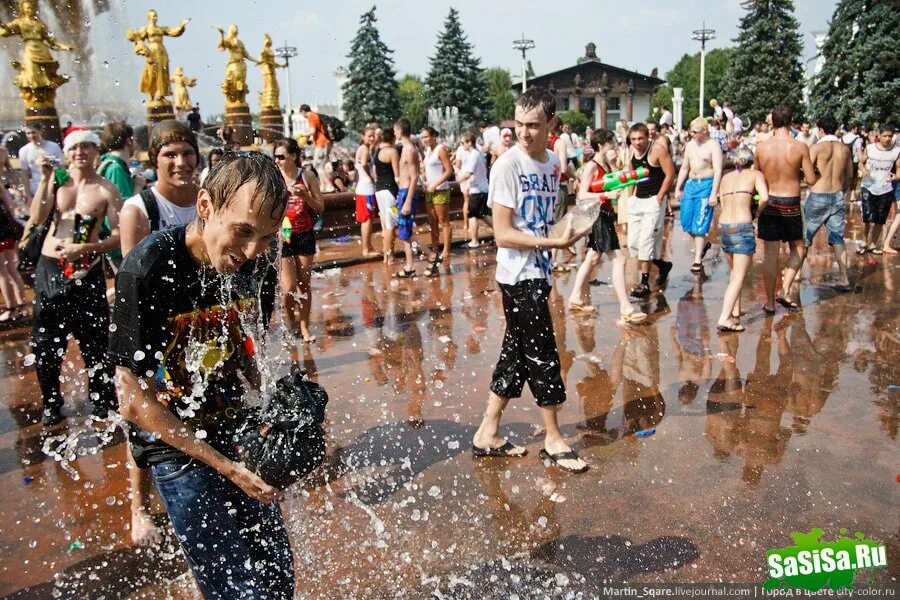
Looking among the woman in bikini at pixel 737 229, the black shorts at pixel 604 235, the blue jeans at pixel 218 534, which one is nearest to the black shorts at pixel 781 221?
the woman in bikini at pixel 737 229

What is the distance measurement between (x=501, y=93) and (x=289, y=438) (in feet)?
292

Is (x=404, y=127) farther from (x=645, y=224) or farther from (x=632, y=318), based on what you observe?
(x=632, y=318)

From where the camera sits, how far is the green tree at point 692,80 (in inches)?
3334

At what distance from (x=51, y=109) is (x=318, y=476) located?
13.0 meters

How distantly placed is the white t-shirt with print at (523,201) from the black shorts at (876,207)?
7.94 meters

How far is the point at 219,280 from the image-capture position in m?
2.17

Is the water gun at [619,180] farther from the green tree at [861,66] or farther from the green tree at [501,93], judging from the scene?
the green tree at [501,93]

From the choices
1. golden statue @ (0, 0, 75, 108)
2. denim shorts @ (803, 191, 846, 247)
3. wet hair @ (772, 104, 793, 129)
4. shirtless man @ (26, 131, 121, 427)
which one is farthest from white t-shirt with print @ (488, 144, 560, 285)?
golden statue @ (0, 0, 75, 108)

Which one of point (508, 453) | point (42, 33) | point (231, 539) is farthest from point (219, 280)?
point (42, 33)

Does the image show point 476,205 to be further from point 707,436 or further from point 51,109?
point 51,109

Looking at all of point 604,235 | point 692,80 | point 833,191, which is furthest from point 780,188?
point 692,80

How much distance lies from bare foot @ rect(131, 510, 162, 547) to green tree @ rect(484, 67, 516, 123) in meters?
76.6

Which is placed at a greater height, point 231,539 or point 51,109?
point 51,109

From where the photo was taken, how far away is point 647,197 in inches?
300
